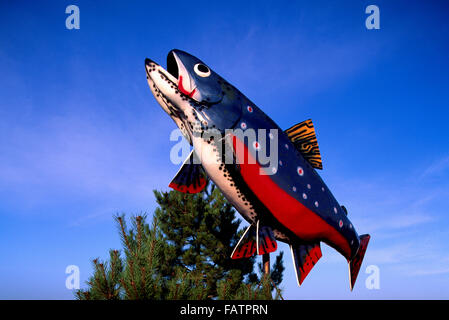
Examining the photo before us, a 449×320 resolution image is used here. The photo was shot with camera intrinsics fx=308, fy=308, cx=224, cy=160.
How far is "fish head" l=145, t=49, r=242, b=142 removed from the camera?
432cm

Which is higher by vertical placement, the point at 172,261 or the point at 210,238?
the point at 210,238

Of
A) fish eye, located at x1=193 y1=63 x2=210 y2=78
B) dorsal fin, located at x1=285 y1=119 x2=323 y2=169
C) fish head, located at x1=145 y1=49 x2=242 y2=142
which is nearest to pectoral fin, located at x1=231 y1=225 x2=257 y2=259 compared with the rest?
fish head, located at x1=145 y1=49 x2=242 y2=142

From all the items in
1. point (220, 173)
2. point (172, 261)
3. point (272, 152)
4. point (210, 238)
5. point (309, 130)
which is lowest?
point (172, 261)

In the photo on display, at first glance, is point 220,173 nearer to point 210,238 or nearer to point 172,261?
point 210,238

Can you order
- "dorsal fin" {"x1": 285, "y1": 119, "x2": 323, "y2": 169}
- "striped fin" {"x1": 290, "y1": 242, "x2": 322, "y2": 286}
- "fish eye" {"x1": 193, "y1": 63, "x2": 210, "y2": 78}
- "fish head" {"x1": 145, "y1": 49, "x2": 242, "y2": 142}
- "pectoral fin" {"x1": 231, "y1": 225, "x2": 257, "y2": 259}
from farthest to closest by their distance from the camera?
"dorsal fin" {"x1": 285, "y1": 119, "x2": 323, "y2": 169}, "striped fin" {"x1": 290, "y1": 242, "x2": 322, "y2": 286}, "pectoral fin" {"x1": 231, "y1": 225, "x2": 257, "y2": 259}, "fish eye" {"x1": 193, "y1": 63, "x2": 210, "y2": 78}, "fish head" {"x1": 145, "y1": 49, "x2": 242, "y2": 142}

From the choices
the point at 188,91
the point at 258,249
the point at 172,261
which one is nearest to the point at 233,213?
the point at 172,261

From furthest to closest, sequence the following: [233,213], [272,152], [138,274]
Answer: [233,213] < [272,152] < [138,274]

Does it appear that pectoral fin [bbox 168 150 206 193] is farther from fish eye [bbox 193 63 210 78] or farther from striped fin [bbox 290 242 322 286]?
striped fin [bbox 290 242 322 286]

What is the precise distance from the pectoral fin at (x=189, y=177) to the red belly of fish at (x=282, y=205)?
1.07 m

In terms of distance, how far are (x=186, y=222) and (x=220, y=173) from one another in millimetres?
3801

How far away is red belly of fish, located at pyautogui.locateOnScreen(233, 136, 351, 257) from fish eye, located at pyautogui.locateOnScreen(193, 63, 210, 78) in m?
1.06

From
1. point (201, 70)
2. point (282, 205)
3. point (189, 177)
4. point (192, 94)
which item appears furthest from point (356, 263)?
point (201, 70)
